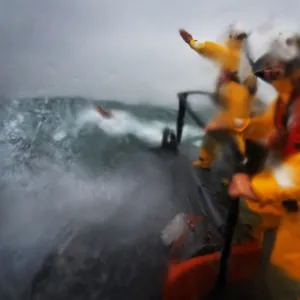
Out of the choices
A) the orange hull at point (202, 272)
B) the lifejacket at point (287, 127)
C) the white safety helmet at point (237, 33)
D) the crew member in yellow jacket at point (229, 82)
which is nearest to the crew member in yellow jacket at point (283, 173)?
the lifejacket at point (287, 127)

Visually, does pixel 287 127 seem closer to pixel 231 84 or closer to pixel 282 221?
pixel 282 221

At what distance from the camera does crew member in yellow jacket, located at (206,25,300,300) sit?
0.99 metres

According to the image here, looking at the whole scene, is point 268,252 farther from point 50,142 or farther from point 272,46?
point 50,142

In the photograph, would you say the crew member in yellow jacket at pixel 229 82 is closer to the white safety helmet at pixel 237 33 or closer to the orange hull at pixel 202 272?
the white safety helmet at pixel 237 33

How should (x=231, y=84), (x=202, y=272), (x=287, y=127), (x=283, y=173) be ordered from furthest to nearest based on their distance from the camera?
(x=231, y=84) → (x=202, y=272) → (x=287, y=127) → (x=283, y=173)

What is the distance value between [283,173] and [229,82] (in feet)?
4.17

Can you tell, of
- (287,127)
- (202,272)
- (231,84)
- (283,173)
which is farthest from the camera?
(231,84)

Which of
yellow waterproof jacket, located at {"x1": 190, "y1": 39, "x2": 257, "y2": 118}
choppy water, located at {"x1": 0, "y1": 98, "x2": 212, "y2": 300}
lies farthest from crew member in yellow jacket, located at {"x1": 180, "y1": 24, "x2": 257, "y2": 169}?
choppy water, located at {"x1": 0, "y1": 98, "x2": 212, "y2": 300}

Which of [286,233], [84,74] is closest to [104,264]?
[286,233]

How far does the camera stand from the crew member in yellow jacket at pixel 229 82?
209 cm

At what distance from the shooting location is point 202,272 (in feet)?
4.43

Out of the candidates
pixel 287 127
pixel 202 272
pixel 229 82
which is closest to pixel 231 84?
pixel 229 82

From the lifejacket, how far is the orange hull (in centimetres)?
43

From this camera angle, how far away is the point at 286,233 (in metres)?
1.17
